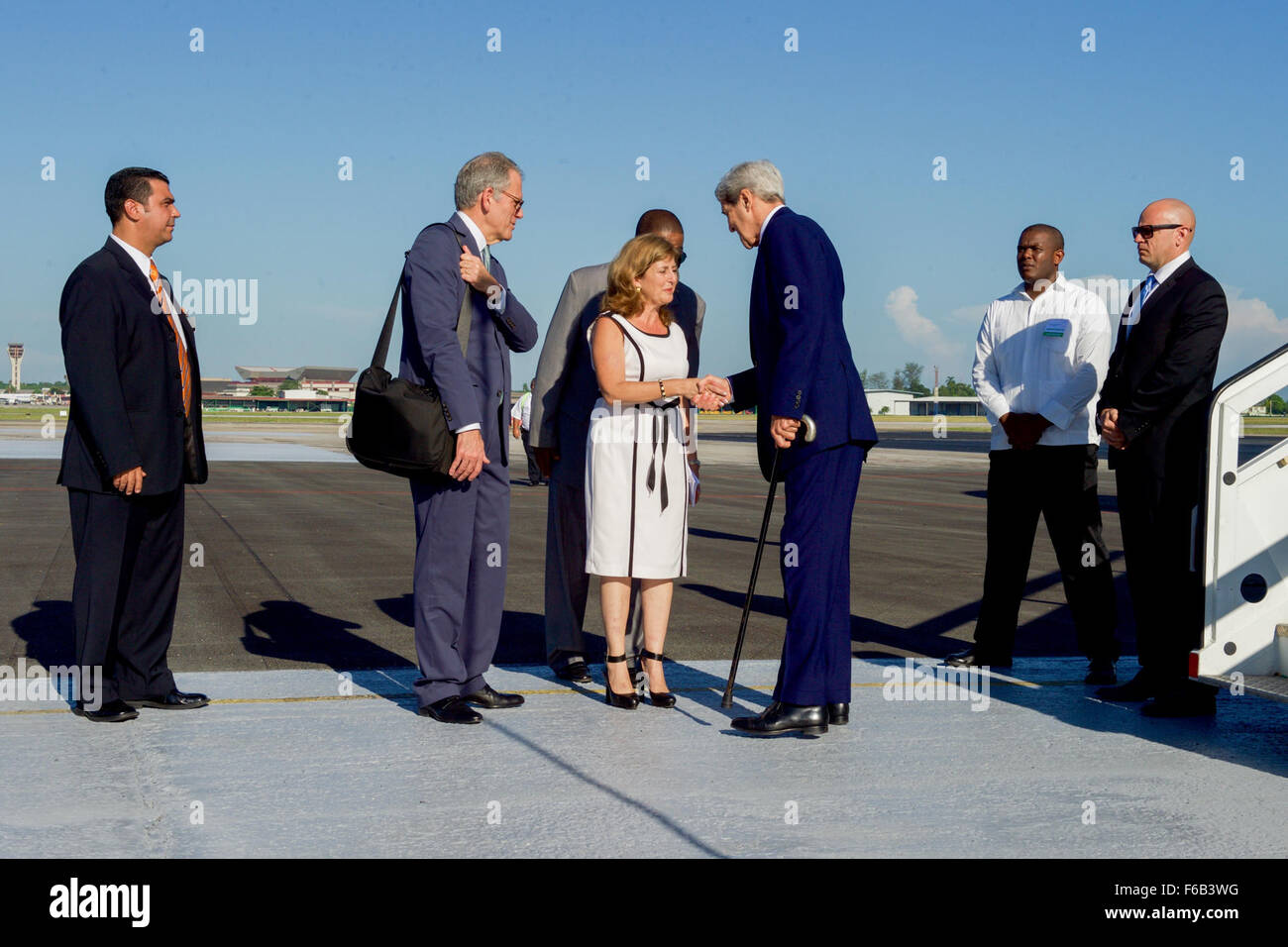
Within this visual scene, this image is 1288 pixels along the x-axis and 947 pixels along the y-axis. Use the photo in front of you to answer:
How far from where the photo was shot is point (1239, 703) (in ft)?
17.6

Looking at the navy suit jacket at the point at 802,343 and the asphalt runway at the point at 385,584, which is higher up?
the navy suit jacket at the point at 802,343

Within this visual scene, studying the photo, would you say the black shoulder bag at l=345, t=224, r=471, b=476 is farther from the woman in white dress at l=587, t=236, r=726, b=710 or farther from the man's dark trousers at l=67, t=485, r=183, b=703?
the man's dark trousers at l=67, t=485, r=183, b=703

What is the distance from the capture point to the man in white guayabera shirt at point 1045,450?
5961 mm

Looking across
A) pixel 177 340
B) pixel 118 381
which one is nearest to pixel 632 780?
pixel 118 381

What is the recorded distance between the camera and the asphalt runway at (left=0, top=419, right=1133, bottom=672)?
666cm

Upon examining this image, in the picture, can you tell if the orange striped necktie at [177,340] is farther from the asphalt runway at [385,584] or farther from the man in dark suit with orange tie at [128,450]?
the asphalt runway at [385,584]

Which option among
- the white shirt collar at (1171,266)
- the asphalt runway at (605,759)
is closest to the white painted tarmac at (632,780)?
the asphalt runway at (605,759)

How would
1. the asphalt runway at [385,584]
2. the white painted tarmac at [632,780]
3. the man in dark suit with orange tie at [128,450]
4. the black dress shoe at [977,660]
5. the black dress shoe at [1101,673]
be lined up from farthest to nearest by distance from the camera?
1. the asphalt runway at [385,584]
2. the black dress shoe at [977,660]
3. the black dress shoe at [1101,673]
4. the man in dark suit with orange tie at [128,450]
5. the white painted tarmac at [632,780]

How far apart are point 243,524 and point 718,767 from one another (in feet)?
34.6

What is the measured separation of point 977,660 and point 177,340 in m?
4.06

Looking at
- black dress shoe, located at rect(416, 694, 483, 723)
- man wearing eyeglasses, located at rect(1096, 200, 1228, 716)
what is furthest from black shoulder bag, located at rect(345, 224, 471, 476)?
man wearing eyeglasses, located at rect(1096, 200, 1228, 716)

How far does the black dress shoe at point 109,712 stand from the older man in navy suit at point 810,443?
2.40 metres

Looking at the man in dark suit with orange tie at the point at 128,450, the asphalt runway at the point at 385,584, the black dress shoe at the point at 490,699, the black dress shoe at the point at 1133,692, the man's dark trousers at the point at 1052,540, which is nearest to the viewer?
the man in dark suit with orange tie at the point at 128,450
